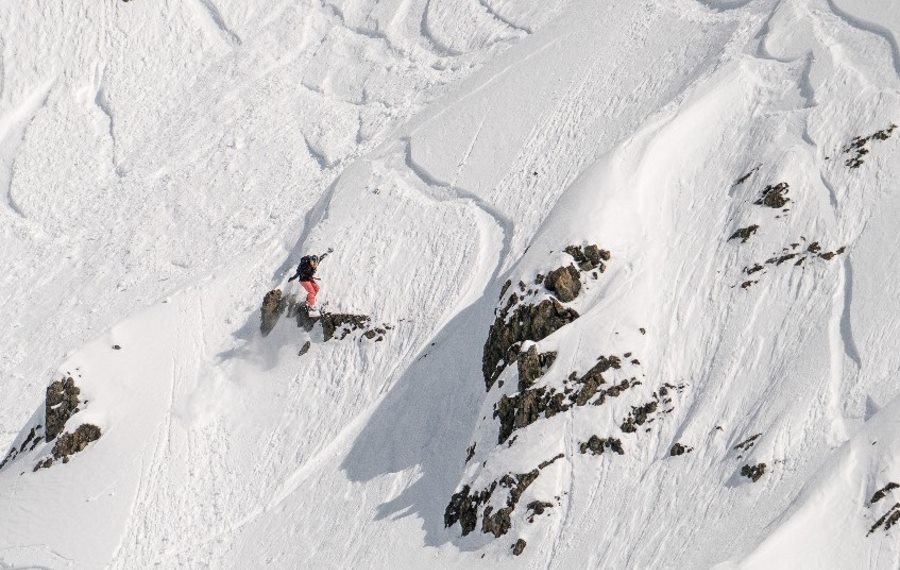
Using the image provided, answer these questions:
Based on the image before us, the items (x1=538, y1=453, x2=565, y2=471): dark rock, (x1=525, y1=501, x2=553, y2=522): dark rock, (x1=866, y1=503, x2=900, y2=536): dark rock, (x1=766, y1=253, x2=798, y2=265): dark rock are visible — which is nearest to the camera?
(x1=866, y1=503, x2=900, y2=536): dark rock

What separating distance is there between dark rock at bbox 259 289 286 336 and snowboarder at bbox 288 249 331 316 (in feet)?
2.16

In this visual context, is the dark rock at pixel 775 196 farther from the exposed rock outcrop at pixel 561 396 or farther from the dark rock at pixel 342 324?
the dark rock at pixel 342 324

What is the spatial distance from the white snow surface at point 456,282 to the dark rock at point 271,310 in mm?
398

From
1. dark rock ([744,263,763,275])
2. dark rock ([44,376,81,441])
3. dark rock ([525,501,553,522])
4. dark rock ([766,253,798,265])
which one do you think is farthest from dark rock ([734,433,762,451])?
dark rock ([44,376,81,441])

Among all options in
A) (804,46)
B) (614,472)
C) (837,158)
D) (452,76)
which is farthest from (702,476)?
(452,76)

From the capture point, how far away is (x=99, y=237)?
1417 inches

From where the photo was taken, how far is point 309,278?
27.6 meters

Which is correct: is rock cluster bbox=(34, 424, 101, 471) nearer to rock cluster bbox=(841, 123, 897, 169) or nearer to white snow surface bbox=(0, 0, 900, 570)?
white snow surface bbox=(0, 0, 900, 570)

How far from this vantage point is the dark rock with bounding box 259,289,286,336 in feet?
94.8

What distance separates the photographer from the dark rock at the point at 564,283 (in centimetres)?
2361

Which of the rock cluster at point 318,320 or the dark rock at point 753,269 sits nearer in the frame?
the dark rock at point 753,269

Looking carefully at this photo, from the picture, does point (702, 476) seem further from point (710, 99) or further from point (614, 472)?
point (710, 99)

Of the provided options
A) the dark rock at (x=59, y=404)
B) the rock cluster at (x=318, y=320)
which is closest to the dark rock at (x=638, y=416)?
the rock cluster at (x=318, y=320)

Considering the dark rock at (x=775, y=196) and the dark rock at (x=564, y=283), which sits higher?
the dark rock at (x=775, y=196)
